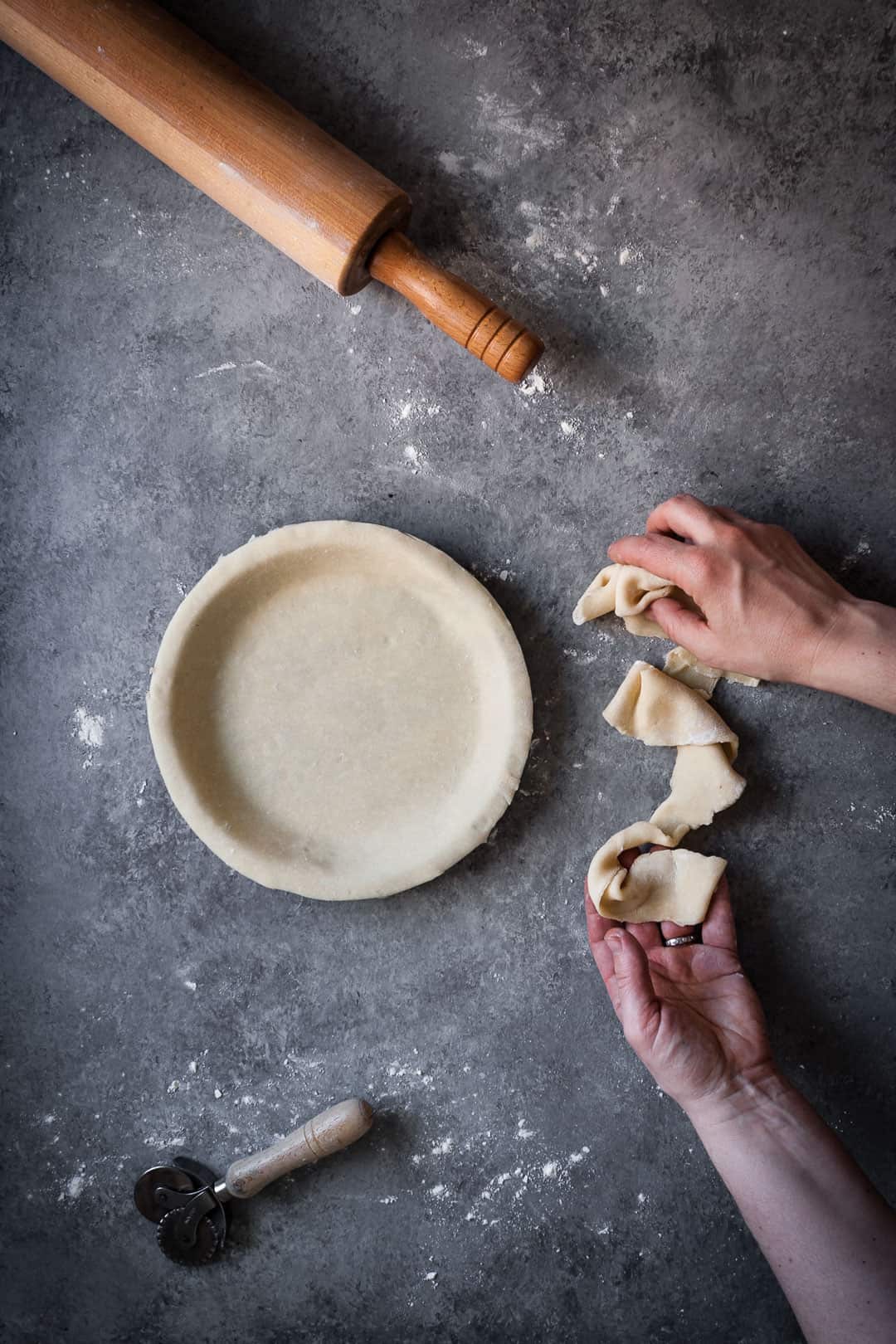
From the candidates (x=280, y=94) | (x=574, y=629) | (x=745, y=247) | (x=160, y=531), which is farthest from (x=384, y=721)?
(x=280, y=94)

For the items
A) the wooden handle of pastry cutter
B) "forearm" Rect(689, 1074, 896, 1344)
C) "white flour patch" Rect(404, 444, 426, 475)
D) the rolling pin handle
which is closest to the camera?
"forearm" Rect(689, 1074, 896, 1344)

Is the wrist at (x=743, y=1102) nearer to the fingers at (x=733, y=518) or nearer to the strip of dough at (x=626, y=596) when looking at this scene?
the strip of dough at (x=626, y=596)

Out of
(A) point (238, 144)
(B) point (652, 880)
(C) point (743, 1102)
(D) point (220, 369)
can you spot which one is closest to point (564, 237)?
(A) point (238, 144)

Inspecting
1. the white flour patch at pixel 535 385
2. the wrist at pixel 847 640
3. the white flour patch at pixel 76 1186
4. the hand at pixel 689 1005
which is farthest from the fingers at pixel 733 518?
the white flour patch at pixel 76 1186

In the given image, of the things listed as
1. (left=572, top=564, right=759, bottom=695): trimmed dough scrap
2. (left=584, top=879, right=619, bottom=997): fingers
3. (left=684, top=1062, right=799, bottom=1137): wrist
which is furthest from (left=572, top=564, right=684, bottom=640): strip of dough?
(left=684, top=1062, right=799, bottom=1137): wrist

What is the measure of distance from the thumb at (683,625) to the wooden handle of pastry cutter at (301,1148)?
1058 mm

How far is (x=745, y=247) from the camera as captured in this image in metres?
1.60

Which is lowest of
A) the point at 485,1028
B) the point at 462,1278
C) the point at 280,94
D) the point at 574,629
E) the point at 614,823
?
the point at 462,1278

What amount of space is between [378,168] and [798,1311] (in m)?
2.16

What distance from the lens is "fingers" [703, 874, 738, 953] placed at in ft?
5.30

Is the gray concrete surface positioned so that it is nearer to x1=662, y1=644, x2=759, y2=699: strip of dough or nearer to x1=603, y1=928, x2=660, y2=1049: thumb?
x1=662, y1=644, x2=759, y2=699: strip of dough

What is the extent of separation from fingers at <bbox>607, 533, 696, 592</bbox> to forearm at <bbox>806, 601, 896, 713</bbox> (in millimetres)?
270

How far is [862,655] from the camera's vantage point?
1.49 m

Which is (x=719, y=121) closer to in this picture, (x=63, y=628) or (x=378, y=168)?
(x=378, y=168)
